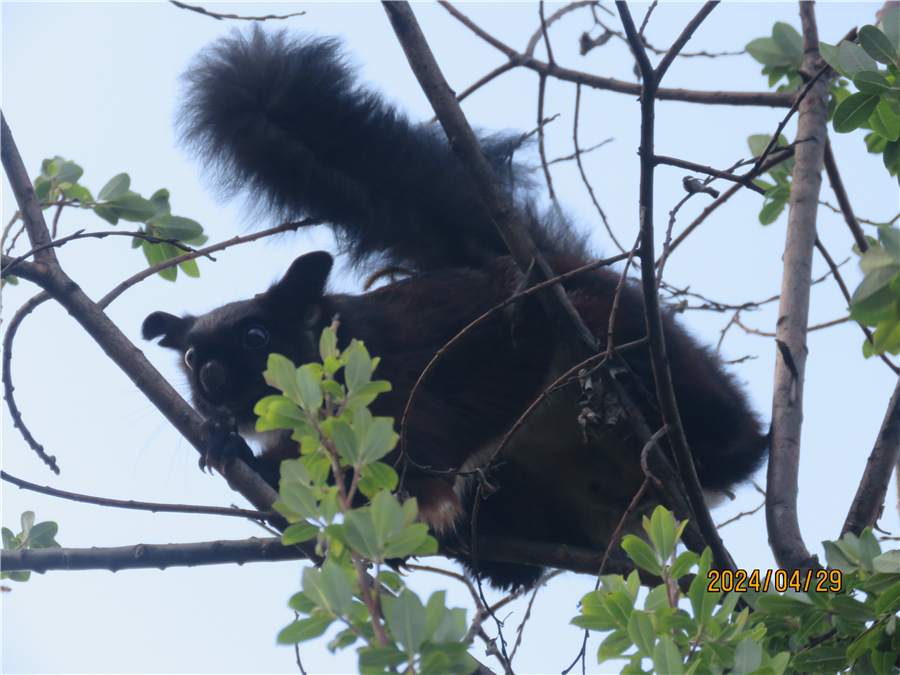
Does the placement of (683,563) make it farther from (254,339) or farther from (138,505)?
(254,339)

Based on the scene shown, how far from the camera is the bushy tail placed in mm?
3742

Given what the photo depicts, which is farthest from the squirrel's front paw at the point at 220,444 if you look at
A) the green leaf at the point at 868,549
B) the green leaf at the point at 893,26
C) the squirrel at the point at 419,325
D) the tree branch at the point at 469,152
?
the green leaf at the point at 893,26

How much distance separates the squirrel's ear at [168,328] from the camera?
385 centimetres

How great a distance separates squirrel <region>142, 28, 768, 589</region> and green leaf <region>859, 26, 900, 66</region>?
5.21ft

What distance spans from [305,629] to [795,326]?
2673 millimetres

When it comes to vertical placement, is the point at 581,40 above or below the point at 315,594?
above

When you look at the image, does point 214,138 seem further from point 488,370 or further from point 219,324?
point 488,370

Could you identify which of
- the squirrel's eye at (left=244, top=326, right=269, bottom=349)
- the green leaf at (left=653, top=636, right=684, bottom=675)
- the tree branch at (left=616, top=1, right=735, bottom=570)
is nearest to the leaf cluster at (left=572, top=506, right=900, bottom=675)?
the green leaf at (left=653, top=636, right=684, bottom=675)

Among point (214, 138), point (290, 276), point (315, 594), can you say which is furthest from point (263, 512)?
point (214, 138)

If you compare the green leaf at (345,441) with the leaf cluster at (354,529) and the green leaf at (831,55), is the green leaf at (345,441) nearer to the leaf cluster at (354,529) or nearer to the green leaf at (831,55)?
the leaf cluster at (354,529)

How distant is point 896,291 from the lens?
1.80 m

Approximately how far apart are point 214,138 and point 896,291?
124 inches

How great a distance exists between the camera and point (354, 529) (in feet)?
4.13
